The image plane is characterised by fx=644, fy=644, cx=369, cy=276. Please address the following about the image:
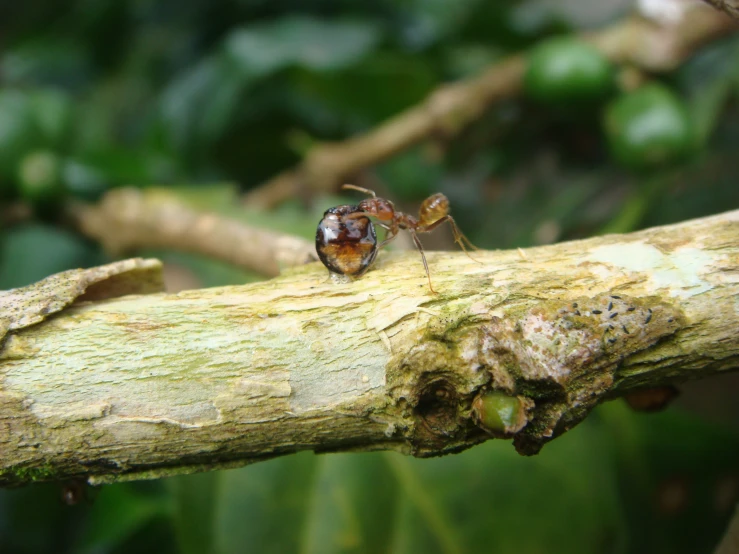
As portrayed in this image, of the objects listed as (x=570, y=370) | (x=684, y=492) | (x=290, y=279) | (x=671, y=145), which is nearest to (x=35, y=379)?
(x=290, y=279)

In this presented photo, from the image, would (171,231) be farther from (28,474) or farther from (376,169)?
(28,474)

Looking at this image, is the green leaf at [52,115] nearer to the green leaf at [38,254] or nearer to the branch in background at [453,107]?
the green leaf at [38,254]

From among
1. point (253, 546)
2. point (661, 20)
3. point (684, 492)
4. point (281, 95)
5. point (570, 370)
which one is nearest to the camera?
point (570, 370)

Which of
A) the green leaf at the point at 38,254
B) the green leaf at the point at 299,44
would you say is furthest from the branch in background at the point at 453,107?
the green leaf at the point at 38,254

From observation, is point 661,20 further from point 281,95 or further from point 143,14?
point 143,14

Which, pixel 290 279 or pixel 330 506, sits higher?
pixel 290 279

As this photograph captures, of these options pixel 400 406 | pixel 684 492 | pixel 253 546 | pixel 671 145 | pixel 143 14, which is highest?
pixel 143 14

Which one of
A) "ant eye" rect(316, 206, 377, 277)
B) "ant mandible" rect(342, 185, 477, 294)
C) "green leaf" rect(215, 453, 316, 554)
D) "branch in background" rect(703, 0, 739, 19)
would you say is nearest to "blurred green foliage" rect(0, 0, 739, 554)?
"green leaf" rect(215, 453, 316, 554)

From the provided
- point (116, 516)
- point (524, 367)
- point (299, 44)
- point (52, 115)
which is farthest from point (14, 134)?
point (524, 367)
